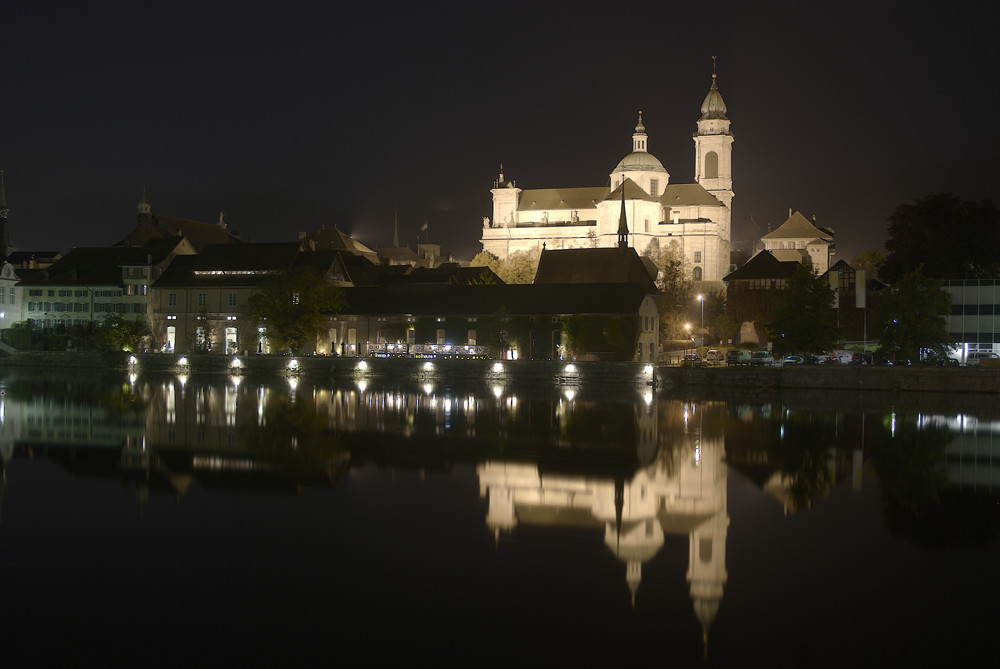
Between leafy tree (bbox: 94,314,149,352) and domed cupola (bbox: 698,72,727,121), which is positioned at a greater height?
domed cupola (bbox: 698,72,727,121)

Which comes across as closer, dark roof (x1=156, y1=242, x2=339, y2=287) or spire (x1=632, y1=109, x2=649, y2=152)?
dark roof (x1=156, y1=242, x2=339, y2=287)

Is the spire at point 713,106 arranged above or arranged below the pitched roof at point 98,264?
above

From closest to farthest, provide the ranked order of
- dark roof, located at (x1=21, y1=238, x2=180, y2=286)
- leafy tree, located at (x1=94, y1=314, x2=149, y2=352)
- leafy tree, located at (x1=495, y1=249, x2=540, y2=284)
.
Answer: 1. leafy tree, located at (x1=94, y1=314, x2=149, y2=352)
2. dark roof, located at (x1=21, y1=238, x2=180, y2=286)
3. leafy tree, located at (x1=495, y1=249, x2=540, y2=284)

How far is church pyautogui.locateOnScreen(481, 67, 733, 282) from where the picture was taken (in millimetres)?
114500

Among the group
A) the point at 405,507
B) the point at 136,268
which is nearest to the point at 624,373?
the point at 405,507

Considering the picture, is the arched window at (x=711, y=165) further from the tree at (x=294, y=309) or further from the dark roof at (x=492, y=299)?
the tree at (x=294, y=309)

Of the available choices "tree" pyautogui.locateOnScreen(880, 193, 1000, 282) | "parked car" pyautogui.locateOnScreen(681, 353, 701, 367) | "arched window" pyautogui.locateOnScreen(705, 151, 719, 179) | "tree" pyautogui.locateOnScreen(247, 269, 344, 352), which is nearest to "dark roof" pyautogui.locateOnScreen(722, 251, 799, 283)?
"tree" pyautogui.locateOnScreen(880, 193, 1000, 282)

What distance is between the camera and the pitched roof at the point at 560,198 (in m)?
122

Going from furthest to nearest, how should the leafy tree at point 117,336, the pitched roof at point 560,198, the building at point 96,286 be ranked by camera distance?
the pitched roof at point 560,198 → the building at point 96,286 → the leafy tree at point 117,336

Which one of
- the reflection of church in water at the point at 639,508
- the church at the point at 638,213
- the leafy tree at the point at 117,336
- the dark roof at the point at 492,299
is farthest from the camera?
the church at the point at 638,213

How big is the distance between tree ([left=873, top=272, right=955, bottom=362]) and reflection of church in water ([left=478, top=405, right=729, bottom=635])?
2703cm

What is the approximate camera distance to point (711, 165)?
13212cm

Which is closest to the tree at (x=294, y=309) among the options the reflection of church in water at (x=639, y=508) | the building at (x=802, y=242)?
the reflection of church in water at (x=639, y=508)

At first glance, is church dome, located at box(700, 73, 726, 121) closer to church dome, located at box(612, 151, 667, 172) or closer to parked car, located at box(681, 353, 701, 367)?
church dome, located at box(612, 151, 667, 172)
